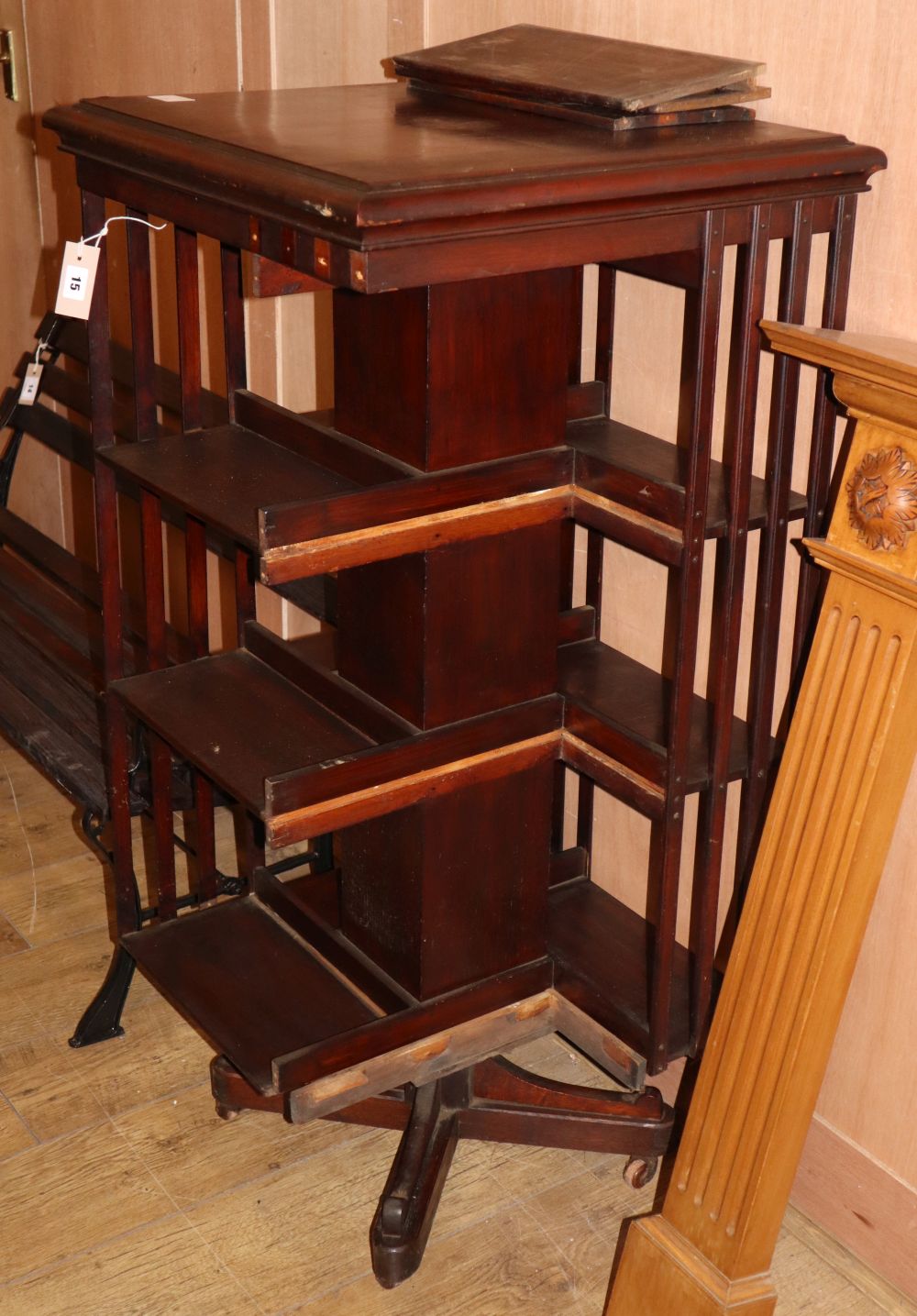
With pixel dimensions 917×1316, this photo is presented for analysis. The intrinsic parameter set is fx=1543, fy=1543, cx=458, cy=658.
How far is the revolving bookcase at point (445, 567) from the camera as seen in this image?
1538mm

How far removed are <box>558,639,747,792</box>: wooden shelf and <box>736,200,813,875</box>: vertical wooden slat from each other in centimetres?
5

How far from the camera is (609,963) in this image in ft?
6.88

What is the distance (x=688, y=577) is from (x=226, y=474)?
0.55m

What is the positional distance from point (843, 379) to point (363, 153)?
0.52 meters

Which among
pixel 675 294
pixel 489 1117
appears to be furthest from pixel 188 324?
pixel 489 1117

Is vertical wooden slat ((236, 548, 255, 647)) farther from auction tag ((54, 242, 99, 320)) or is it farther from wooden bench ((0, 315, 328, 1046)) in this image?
auction tag ((54, 242, 99, 320))

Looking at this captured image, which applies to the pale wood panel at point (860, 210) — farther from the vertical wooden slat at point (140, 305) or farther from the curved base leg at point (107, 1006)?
the curved base leg at point (107, 1006)

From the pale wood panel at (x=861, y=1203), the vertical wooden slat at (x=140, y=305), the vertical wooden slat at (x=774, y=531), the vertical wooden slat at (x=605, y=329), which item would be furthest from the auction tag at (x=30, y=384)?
the pale wood panel at (x=861, y=1203)

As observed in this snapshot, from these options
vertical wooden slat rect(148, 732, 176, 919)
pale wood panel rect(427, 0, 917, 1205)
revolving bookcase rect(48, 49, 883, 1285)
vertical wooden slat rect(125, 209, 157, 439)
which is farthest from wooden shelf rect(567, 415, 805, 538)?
vertical wooden slat rect(148, 732, 176, 919)

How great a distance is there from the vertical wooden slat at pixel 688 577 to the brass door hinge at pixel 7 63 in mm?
2144

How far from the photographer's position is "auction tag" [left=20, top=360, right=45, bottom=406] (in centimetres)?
305

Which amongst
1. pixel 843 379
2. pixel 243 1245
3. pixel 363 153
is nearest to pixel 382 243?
pixel 363 153

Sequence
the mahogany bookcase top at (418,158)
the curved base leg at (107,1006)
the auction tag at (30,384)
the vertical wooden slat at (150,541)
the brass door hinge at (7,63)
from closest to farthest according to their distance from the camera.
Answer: the mahogany bookcase top at (418,158) < the vertical wooden slat at (150,541) < the curved base leg at (107,1006) < the auction tag at (30,384) < the brass door hinge at (7,63)

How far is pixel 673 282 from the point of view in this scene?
5.52 ft
